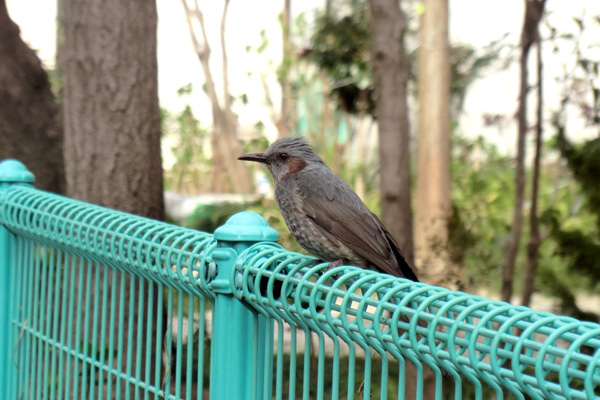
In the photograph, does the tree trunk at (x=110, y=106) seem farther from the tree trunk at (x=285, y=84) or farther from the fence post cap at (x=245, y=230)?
the tree trunk at (x=285, y=84)

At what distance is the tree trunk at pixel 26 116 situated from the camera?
6355 mm

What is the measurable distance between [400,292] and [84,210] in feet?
4.99

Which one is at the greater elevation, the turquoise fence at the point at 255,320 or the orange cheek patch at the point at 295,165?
the orange cheek patch at the point at 295,165

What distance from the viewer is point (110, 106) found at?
4277mm

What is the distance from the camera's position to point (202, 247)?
2.14 m

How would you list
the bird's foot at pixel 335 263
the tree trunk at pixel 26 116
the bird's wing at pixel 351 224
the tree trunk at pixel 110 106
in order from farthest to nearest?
the tree trunk at pixel 26 116
the tree trunk at pixel 110 106
the bird's wing at pixel 351 224
the bird's foot at pixel 335 263

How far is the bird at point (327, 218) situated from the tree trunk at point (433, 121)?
3.99 metres

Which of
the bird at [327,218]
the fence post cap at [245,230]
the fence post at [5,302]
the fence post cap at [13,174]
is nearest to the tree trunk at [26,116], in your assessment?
the fence post cap at [13,174]

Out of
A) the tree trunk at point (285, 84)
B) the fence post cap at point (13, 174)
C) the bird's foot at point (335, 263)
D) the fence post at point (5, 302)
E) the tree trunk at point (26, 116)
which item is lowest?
the fence post at point (5, 302)

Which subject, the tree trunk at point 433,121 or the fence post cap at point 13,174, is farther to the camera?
the tree trunk at point 433,121

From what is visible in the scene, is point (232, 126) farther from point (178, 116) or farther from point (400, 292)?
point (400, 292)

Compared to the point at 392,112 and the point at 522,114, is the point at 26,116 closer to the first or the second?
the point at 392,112

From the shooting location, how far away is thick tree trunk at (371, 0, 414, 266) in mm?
4523

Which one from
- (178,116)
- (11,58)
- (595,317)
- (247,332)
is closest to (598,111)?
(595,317)
